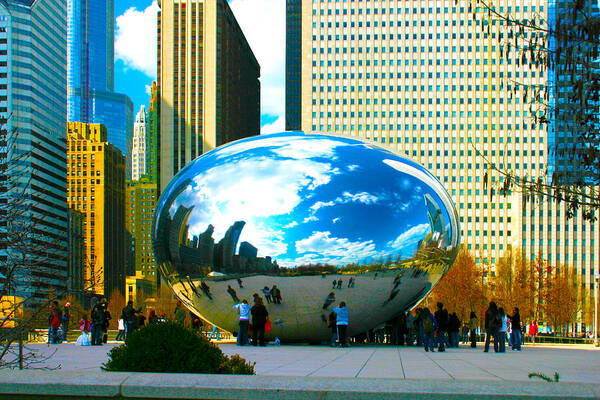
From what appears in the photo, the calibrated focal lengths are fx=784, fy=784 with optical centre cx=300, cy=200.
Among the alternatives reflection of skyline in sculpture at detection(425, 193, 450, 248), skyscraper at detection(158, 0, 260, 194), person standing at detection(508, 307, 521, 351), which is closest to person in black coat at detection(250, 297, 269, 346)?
reflection of skyline in sculpture at detection(425, 193, 450, 248)

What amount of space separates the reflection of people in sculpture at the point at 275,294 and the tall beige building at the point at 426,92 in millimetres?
118174

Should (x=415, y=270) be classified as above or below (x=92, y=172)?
below

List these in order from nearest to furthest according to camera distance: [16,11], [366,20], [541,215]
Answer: [16,11], [541,215], [366,20]

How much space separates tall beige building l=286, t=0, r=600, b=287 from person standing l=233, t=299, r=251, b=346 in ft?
387

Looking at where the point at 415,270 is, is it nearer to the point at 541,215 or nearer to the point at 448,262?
the point at 448,262

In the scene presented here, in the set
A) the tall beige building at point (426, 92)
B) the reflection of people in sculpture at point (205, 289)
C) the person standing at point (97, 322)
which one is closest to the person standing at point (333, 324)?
the reflection of people in sculpture at point (205, 289)

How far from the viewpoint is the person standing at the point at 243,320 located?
22422 millimetres

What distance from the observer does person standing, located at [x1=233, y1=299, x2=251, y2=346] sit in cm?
2242

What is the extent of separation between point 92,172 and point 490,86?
89052 millimetres

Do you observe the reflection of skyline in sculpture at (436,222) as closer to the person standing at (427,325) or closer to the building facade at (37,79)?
the person standing at (427,325)

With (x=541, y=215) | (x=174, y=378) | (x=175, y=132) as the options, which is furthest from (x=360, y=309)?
(x=175, y=132)

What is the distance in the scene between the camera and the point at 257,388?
34.3 ft

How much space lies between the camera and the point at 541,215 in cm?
13362

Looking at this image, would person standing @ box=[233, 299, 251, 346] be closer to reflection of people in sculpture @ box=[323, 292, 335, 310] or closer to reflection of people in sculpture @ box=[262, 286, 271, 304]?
reflection of people in sculpture @ box=[262, 286, 271, 304]
